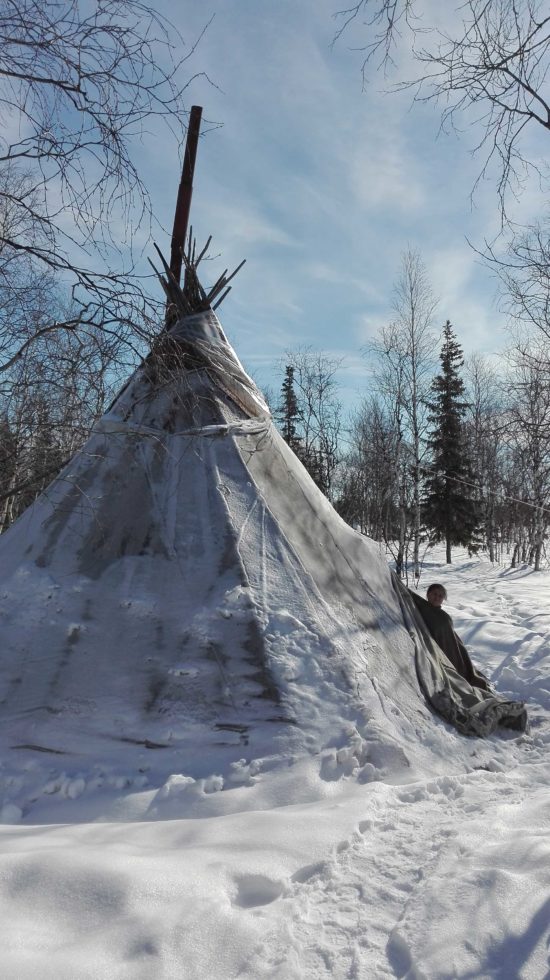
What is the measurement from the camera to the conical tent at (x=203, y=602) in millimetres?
3443

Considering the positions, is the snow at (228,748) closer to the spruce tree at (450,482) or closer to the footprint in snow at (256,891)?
the footprint in snow at (256,891)

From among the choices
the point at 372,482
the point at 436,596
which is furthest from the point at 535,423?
the point at 372,482

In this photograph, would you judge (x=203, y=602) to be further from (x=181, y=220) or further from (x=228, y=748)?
(x=181, y=220)

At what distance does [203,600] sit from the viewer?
3.86m

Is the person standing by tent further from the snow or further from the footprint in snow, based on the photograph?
the footprint in snow

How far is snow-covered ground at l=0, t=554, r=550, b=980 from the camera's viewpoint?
70.9 inches

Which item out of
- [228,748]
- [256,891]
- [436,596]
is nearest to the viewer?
[256,891]

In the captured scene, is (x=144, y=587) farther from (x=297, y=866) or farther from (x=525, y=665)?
(x=525, y=665)

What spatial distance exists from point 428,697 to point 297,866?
86.7 inches

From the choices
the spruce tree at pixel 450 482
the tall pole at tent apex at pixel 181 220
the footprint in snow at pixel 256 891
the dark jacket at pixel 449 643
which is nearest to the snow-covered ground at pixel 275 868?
the footprint in snow at pixel 256 891

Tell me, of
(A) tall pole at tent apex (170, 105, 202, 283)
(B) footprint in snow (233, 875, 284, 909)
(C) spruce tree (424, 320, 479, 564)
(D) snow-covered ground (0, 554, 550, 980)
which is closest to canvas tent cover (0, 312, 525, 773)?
(D) snow-covered ground (0, 554, 550, 980)

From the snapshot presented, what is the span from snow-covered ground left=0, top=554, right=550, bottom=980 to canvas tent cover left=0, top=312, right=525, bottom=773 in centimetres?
23

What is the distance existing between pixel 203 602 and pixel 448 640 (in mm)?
2494

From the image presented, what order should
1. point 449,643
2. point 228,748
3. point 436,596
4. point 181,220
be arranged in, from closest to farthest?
point 228,748, point 181,220, point 449,643, point 436,596
